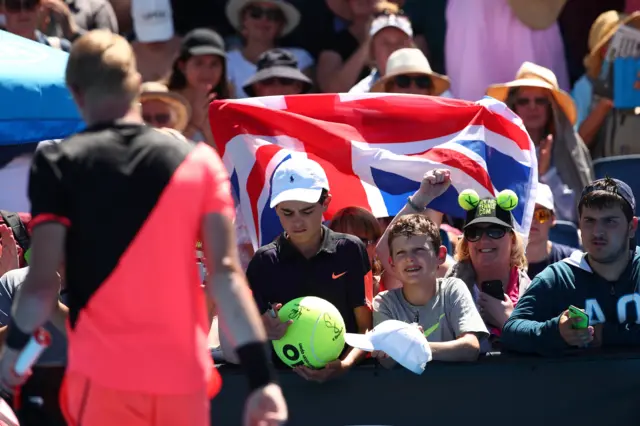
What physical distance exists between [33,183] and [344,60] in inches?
245

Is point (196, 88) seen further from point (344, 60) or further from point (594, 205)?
point (594, 205)

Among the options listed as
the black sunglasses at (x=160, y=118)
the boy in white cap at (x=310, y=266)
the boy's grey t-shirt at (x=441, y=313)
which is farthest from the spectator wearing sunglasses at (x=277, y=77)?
the boy's grey t-shirt at (x=441, y=313)

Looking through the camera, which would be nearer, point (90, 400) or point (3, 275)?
point (90, 400)

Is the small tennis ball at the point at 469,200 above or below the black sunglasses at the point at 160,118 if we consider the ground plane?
below

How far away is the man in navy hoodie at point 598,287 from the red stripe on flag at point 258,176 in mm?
1898

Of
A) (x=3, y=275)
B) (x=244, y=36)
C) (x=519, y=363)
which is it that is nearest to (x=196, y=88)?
(x=244, y=36)

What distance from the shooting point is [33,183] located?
3.54 metres

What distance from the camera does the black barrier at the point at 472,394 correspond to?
543 cm

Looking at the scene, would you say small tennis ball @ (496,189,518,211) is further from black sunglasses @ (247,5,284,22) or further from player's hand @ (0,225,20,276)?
black sunglasses @ (247,5,284,22)

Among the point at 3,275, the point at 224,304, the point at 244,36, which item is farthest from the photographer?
the point at 244,36

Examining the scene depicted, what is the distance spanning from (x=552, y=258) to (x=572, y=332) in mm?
1816

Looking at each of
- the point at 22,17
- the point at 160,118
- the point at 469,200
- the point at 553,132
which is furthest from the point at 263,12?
the point at 469,200

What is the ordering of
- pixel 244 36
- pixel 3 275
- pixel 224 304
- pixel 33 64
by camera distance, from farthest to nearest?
pixel 244 36 < pixel 33 64 < pixel 3 275 < pixel 224 304

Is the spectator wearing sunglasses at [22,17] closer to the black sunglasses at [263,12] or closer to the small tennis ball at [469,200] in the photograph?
the black sunglasses at [263,12]
